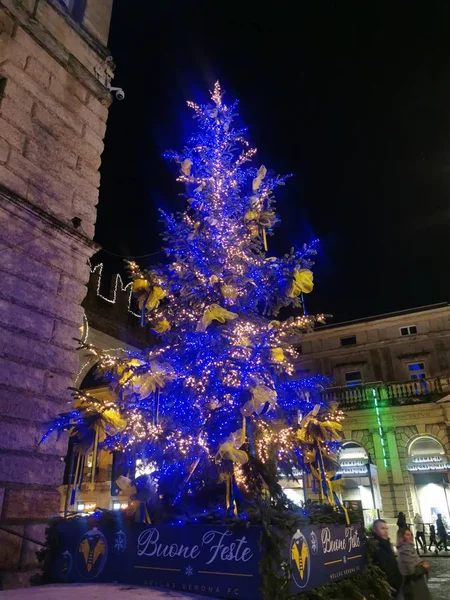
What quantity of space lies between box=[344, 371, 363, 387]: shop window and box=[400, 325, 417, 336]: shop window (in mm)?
4189

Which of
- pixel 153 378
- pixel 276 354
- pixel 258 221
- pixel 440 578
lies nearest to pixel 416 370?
pixel 440 578

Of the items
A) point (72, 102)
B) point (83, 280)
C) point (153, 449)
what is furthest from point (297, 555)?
point (72, 102)

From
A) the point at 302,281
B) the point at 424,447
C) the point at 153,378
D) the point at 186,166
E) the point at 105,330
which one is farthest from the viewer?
the point at 424,447

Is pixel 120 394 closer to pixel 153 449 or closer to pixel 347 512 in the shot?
pixel 153 449

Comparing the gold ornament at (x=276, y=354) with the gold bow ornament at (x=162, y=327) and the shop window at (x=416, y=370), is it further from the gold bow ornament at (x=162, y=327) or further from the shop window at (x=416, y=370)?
the shop window at (x=416, y=370)

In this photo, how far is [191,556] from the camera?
521 centimetres

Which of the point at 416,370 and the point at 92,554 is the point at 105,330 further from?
the point at 416,370

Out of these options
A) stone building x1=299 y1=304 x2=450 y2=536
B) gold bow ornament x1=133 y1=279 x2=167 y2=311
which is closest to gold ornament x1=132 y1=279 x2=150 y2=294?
gold bow ornament x1=133 y1=279 x2=167 y2=311

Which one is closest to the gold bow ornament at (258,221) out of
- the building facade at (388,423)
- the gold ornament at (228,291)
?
the gold ornament at (228,291)

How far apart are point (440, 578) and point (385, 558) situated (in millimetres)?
7278

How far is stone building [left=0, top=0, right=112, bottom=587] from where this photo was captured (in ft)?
22.9

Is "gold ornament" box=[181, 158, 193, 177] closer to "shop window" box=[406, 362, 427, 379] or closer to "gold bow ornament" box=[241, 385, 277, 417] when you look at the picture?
"gold bow ornament" box=[241, 385, 277, 417]

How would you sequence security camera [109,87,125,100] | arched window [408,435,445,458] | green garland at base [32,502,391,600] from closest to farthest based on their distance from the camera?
green garland at base [32,502,391,600], security camera [109,87,125,100], arched window [408,435,445,458]

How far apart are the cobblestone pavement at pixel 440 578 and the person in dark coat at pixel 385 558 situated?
355 cm
